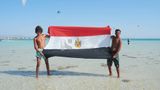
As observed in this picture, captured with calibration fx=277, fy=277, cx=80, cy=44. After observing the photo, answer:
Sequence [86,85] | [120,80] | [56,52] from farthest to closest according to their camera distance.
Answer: [56,52] < [120,80] < [86,85]

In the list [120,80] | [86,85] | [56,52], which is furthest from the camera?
[56,52]

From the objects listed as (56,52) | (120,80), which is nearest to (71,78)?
(56,52)

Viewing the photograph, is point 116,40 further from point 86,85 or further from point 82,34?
point 86,85

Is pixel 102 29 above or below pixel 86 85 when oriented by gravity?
above

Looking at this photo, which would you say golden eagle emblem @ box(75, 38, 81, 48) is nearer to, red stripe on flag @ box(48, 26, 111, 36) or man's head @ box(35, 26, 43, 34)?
red stripe on flag @ box(48, 26, 111, 36)

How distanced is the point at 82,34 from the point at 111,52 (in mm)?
1294

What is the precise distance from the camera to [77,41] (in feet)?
33.3

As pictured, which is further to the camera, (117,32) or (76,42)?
(76,42)

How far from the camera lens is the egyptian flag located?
1001cm

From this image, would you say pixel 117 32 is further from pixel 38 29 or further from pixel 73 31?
pixel 38 29

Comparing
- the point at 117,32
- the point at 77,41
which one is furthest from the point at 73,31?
the point at 117,32

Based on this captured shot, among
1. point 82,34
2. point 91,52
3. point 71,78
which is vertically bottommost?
point 71,78

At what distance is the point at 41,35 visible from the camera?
31.6 ft

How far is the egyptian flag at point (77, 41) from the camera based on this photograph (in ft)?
32.8
